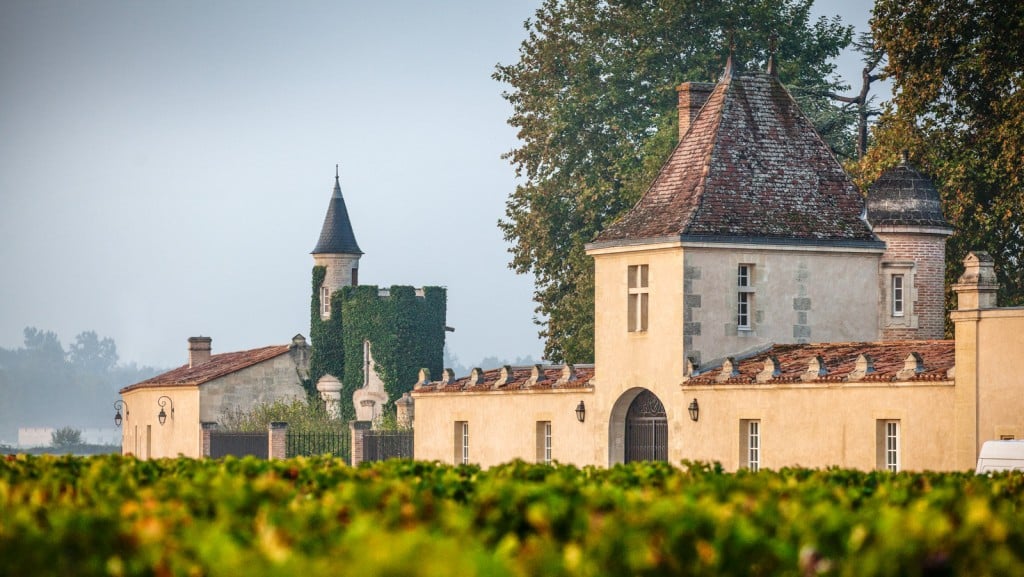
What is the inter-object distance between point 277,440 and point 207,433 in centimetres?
478

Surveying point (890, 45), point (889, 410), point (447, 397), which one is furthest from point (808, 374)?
point (890, 45)

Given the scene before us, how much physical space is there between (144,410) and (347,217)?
12108mm

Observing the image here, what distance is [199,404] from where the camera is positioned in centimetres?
6275

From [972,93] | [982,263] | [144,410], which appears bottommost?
[144,410]

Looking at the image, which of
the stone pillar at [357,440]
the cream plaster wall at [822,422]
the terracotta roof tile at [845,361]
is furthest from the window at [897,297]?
the stone pillar at [357,440]

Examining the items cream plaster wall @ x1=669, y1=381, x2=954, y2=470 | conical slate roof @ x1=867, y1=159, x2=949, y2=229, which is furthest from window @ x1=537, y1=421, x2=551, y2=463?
conical slate roof @ x1=867, y1=159, x2=949, y2=229

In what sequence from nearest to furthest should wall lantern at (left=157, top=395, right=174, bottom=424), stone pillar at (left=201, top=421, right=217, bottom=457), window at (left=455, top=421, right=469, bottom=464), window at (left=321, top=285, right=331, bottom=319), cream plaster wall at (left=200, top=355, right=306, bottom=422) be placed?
window at (left=455, top=421, right=469, bottom=464), stone pillar at (left=201, top=421, right=217, bottom=457), cream plaster wall at (left=200, top=355, right=306, bottom=422), wall lantern at (left=157, top=395, right=174, bottom=424), window at (left=321, top=285, right=331, bottom=319)

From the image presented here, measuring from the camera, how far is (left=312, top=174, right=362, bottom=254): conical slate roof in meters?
73.4

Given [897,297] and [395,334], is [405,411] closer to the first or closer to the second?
[395,334]

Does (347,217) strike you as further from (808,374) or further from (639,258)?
(808,374)

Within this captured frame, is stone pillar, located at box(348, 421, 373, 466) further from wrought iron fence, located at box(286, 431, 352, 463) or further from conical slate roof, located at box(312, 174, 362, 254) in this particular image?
conical slate roof, located at box(312, 174, 362, 254)

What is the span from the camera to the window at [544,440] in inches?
1650

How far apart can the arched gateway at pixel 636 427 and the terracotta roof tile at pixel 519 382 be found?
1.23 m

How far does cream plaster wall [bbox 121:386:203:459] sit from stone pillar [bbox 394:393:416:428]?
6897 millimetres
